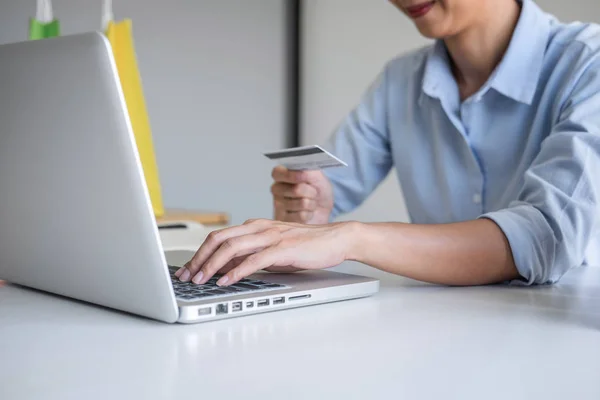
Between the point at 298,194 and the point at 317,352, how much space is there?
82 cm

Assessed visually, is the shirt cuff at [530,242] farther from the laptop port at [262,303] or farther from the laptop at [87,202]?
the laptop port at [262,303]

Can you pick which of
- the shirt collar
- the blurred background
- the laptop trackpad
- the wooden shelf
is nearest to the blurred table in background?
the wooden shelf

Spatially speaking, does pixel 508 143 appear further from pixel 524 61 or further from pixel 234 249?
pixel 234 249

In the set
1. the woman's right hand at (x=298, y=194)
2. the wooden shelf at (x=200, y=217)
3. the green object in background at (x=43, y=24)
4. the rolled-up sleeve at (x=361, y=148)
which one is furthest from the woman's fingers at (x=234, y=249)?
the green object in background at (x=43, y=24)

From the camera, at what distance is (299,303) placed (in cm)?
75

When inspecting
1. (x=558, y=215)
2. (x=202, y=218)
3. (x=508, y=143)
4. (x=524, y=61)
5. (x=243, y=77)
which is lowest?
(x=202, y=218)

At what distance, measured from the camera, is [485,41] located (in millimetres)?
1380

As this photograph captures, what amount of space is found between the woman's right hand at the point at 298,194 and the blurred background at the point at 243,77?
1.19 m

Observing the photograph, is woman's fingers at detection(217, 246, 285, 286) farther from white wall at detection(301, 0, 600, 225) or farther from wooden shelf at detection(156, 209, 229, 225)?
white wall at detection(301, 0, 600, 225)

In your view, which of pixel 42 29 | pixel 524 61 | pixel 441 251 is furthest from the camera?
pixel 42 29

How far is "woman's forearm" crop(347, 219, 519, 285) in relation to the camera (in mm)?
897

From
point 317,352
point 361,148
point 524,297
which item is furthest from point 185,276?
point 361,148

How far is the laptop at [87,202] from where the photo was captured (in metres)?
0.61

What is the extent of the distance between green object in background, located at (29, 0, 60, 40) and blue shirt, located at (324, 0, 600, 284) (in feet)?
3.01
